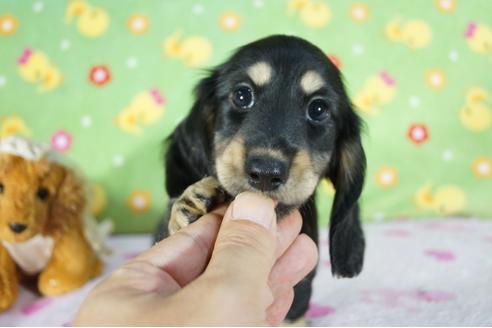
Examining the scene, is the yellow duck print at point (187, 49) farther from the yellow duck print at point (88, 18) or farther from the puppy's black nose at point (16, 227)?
the puppy's black nose at point (16, 227)

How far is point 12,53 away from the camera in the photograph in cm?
206

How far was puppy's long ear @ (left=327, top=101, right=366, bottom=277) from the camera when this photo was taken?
117cm

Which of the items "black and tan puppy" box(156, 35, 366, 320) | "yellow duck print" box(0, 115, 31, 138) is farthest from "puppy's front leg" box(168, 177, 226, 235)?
"yellow duck print" box(0, 115, 31, 138)

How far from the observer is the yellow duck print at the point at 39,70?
2051 mm

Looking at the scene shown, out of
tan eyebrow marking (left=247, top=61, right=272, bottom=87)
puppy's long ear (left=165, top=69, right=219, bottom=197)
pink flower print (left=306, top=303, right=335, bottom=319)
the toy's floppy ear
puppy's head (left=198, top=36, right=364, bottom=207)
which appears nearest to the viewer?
puppy's head (left=198, top=36, right=364, bottom=207)

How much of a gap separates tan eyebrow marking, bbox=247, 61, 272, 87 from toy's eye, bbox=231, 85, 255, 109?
27mm

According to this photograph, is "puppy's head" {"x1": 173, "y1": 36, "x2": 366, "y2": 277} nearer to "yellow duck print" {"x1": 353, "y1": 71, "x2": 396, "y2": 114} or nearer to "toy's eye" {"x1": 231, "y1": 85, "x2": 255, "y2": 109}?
"toy's eye" {"x1": 231, "y1": 85, "x2": 255, "y2": 109}

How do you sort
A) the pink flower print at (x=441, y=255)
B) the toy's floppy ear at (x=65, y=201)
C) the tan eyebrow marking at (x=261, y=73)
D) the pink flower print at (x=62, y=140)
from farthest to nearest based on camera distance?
the pink flower print at (x=62, y=140) < the pink flower print at (x=441, y=255) < the toy's floppy ear at (x=65, y=201) < the tan eyebrow marking at (x=261, y=73)

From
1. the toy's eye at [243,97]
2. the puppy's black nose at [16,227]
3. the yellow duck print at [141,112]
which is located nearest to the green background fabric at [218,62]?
the yellow duck print at [141,112]

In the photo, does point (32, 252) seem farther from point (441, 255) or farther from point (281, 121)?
point (441, 255)

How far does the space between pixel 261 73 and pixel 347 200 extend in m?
0.36

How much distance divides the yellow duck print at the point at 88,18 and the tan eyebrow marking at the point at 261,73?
4.00ft

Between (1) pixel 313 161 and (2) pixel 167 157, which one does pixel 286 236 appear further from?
(2) pixel 167 157

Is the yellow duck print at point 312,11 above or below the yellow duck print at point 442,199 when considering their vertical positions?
above
